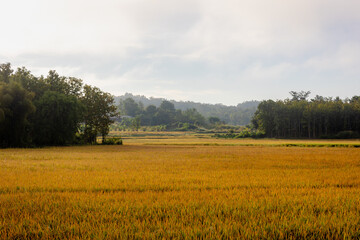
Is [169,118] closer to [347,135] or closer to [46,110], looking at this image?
[347,135]

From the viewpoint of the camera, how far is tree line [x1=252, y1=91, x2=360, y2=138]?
7506 cm

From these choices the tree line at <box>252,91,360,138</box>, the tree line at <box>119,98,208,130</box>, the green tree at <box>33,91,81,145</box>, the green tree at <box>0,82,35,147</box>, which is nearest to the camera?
the green tree at <box>0,82,35,147</box>

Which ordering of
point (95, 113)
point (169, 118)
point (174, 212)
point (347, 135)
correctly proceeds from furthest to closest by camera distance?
point (169, 118) < point (347, 135) < point (95, 113) < point (174, 212)

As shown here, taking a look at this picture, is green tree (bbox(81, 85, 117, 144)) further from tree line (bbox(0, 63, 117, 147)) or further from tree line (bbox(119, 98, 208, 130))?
tree line (bbox(119, 98, 208, 130))

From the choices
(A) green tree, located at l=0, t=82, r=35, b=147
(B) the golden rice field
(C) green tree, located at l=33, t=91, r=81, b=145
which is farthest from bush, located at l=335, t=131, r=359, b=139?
(A) green tree, located at l=0, t=82, r=35, b=147

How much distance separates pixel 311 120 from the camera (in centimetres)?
7700

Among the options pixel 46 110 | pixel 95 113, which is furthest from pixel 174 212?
pixel 95 113

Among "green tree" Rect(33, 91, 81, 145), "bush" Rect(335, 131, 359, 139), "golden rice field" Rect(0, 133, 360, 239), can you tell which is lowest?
"bush" Rect(335, 131, 359, 139)

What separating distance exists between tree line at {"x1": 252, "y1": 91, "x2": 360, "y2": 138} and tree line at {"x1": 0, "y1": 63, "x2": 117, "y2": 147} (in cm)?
5433

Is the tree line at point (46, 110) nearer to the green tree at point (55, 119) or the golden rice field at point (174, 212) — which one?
the green tree at point (55, 119)

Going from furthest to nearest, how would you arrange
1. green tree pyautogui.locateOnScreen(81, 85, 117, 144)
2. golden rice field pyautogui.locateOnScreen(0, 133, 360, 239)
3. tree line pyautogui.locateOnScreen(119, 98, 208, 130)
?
1. tree line pyautogui.locateOnScreen(119, 98, 208, 130)
2. green tree pyautogui.locateOnScreen(81, 85, 117, 144)
3. golden rice field pyautogui.locateOnScreen(0, 133, 360, 239)

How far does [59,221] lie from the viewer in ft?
18.2

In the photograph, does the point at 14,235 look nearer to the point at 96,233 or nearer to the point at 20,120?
the point at 96,233

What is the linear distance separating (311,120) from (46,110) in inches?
2720
